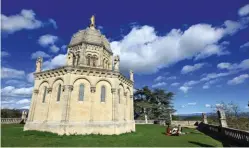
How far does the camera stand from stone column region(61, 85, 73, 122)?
1922cm

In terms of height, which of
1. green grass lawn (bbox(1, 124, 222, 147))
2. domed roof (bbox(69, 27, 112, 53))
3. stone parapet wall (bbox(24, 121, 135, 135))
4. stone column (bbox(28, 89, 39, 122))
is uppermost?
domed roof (bbox(69, 27, 112, 53))

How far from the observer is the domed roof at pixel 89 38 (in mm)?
27656

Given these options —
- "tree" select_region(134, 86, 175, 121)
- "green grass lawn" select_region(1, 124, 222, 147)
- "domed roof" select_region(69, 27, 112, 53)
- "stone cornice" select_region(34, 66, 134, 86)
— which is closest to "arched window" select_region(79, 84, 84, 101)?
"stone cornice" select_region(34, 66, 134, 86)

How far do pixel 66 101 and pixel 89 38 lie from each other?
12.1 metres

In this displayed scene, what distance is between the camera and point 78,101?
67.1 ft

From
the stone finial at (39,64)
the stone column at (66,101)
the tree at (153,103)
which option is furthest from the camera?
the tree at (153,103)

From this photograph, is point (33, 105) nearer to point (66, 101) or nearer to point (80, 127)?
point (66, 101)

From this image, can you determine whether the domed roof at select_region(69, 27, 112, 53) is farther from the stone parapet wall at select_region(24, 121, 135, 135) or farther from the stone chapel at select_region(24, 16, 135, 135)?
the stone parapet wall at select_region(24, 121, 135, 135)

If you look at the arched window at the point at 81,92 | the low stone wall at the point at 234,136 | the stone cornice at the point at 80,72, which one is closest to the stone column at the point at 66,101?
the arched window at the point at 81,92

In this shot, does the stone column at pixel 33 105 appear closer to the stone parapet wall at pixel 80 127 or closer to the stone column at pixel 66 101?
the stone parapet wall at pixel 80 127

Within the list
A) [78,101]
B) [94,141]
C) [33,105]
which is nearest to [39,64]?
[33,105]

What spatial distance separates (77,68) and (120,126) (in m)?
9.04

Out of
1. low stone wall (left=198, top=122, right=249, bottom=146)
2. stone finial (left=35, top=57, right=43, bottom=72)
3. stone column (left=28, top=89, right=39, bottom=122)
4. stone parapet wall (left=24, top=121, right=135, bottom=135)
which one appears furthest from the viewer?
stone finial (left=35, top=57, right=43, bottom=72)

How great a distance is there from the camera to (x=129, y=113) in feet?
87.2
